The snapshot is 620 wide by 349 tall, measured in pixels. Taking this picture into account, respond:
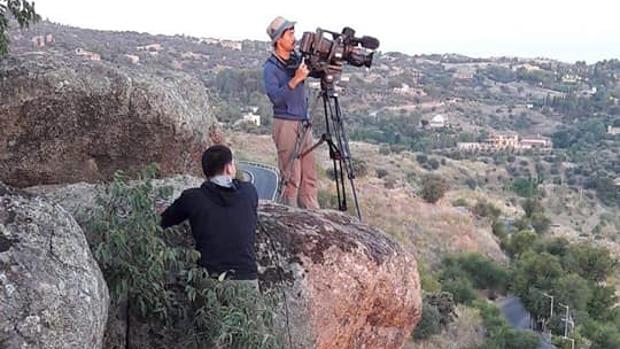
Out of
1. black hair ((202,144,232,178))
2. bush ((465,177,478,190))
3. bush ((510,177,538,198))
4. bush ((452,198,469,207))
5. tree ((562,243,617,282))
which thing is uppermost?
black hair ((202,144,232,178))

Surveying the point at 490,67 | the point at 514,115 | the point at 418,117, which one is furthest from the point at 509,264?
the point at 490,67

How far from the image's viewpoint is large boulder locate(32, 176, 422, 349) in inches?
191

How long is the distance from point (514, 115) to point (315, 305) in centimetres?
8117

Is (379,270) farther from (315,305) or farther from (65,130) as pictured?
(65,130)

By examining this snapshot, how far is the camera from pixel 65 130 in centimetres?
613

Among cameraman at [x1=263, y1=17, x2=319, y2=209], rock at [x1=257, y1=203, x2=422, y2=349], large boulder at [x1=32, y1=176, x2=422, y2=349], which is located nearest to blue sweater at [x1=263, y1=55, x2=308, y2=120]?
cameraman at [x1=263, y1=17, x2=319, y2=209]

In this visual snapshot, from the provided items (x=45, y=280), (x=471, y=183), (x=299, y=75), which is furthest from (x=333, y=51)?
(x=471, y=183)

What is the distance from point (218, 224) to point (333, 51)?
2.49 meters

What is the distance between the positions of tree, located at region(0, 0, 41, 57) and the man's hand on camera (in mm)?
1782

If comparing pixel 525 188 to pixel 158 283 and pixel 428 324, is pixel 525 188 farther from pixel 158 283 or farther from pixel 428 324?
pixel 158 283

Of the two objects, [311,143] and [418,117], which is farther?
[418,117]

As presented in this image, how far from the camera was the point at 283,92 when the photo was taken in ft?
20.7

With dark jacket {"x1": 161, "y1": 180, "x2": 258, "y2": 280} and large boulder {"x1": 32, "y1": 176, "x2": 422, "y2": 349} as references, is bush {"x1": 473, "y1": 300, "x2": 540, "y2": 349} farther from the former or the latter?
dark jacket {"x1": 161, "y1": 180, "x2": 258, "y2": 280}

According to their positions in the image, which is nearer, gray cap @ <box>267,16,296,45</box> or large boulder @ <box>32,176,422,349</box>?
large boulder @ <box>32,176,422,349</box>
